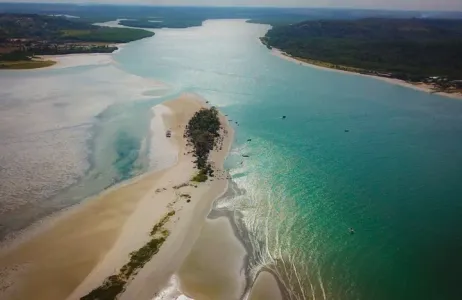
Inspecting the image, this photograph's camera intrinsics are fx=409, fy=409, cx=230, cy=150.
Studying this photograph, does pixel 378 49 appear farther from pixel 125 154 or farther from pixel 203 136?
pixel 125 154

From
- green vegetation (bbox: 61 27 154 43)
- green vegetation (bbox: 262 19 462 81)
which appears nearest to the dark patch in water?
green vegetation (bbox: 262 19 462 81)

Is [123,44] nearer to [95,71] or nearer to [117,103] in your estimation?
[95,71]

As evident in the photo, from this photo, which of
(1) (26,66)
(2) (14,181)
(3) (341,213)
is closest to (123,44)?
(1) (26,66)

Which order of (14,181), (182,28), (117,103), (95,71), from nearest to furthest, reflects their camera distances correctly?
(14,181), (117,103), (95,71), (182,28)

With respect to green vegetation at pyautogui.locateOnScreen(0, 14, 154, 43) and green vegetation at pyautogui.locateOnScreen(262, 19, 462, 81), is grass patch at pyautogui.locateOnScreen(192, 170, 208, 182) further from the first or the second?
green vegetation at pyautogui.locateOnScreen(0, 14, 154, 43)

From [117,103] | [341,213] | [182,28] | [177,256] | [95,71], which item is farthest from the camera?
[182,28]

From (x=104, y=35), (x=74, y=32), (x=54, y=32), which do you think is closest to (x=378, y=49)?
(x=104, y=35)

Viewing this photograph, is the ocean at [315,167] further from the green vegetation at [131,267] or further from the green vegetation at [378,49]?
the green vegetation at [378,49]
